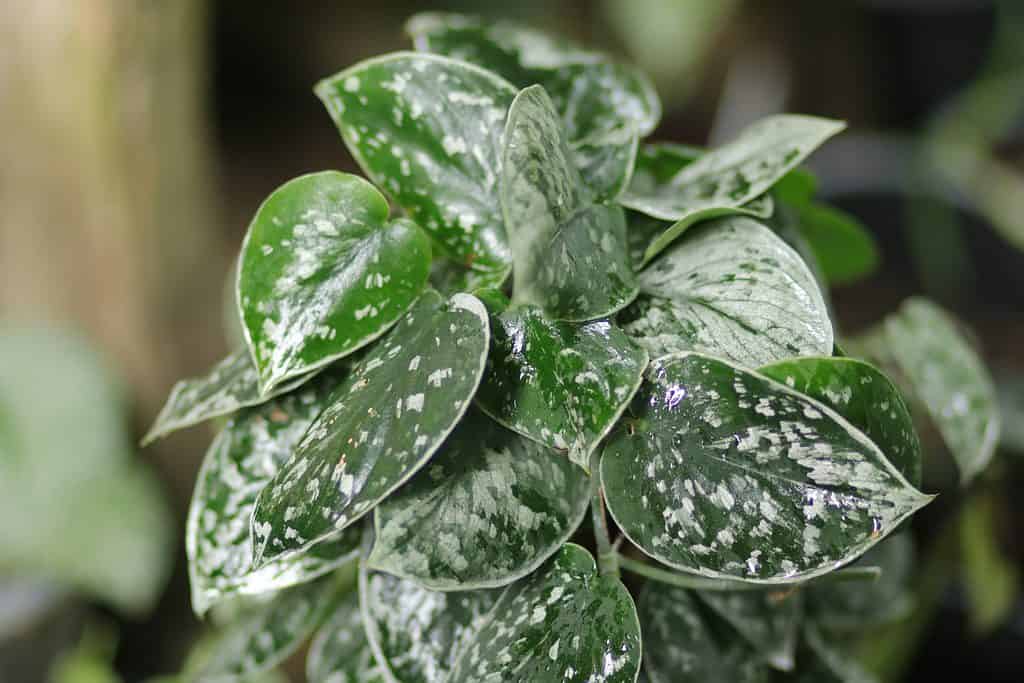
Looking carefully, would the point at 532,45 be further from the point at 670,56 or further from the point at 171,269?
the point at 670,56

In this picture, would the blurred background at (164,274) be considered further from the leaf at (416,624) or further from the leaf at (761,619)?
the leaf at (416,624)

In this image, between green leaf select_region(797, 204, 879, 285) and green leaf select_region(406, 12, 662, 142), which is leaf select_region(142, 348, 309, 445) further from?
green leaf select_region(797, 204, 879, 285)

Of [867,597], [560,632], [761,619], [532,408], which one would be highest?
[532,408]

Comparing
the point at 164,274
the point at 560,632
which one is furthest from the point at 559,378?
the point at 164,274

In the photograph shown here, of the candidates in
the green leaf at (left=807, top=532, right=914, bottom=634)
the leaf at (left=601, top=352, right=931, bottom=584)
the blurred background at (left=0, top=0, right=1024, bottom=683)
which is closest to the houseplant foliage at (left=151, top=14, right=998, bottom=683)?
the leaf at (left=601, top=352, right=931, bottom=584)

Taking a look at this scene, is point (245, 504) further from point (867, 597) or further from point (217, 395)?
point (867, 597)

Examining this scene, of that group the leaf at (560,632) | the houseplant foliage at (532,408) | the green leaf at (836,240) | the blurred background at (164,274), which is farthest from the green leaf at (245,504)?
the blurred background at (164,274)
